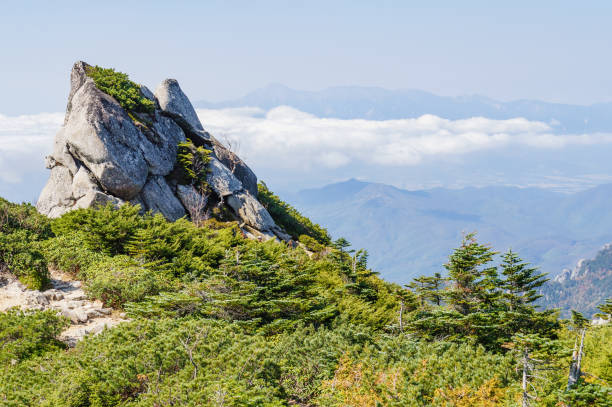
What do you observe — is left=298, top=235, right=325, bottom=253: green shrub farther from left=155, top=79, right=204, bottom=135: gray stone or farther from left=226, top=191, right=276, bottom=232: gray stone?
left=155, top=79, right=204, bottom=135: gray stone

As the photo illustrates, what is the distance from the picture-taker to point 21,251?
Result: 59.7 feet

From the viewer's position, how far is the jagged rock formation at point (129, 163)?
28.7m

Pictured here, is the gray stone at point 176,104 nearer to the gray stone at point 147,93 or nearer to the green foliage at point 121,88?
the gray stone at point 147,93

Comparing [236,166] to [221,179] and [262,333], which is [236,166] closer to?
[221,179]

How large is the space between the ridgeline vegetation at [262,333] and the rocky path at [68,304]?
555 mm

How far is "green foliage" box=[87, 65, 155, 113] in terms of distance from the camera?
107 feet

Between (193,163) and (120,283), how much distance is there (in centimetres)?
1850

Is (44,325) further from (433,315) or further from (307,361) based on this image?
(433,315)

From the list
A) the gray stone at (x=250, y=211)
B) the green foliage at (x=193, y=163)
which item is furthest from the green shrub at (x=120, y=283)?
the gray stone at (x=250, y=211)

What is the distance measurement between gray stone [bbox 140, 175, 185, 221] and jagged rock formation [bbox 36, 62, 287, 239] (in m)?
0.06

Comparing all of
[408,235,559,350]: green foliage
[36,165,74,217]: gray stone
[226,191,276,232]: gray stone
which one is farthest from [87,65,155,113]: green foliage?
[408,235,559,350]: green foliage

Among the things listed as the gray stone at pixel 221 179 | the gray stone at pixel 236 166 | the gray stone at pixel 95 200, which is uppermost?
the gray stone at pixel 236 166

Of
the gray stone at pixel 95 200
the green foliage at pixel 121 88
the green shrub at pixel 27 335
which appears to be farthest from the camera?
the green foliage at pixel 121 88

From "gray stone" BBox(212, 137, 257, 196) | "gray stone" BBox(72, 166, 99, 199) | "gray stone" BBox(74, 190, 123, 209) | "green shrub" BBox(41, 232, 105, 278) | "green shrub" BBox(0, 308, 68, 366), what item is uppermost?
"gray stone" BBox(212, 137, 257, 196)
